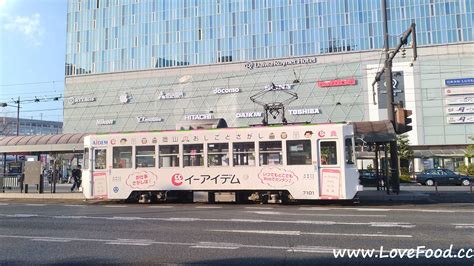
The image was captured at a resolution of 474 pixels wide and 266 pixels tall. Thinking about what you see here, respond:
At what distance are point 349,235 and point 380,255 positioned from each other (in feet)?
6.39

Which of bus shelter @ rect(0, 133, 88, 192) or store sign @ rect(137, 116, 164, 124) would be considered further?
store sign @ rect(137, 116, 164, 124)

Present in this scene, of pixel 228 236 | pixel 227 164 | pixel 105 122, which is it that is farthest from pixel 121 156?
pixel 105 122

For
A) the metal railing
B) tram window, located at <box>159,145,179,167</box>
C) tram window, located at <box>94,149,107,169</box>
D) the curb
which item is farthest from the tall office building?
tram window, located at <box>94,149,107,169</box>

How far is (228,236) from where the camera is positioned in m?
9.07

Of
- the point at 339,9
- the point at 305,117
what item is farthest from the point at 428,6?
the point at 305,117

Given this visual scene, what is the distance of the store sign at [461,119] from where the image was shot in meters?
57.5

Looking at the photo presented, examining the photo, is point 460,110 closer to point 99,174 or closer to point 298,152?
point 298,152

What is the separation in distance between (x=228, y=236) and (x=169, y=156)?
845 centimetres

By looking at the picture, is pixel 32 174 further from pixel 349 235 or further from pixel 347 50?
pixel 347 50

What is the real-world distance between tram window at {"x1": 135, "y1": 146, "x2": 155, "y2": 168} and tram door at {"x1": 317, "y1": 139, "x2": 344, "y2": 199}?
6.84m

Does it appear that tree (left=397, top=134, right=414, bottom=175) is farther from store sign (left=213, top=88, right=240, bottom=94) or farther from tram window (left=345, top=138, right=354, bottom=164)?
tram window (left=345, top=138, right=354, bottom=164)

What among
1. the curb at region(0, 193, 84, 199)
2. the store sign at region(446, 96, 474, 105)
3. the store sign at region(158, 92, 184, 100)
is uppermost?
the store sign at region(158, 92, 184, 100)

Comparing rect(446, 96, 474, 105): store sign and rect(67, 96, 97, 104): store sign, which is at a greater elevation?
rect(67, 96, 97, 104): store sign

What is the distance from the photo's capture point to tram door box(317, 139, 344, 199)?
14906 millimetres
